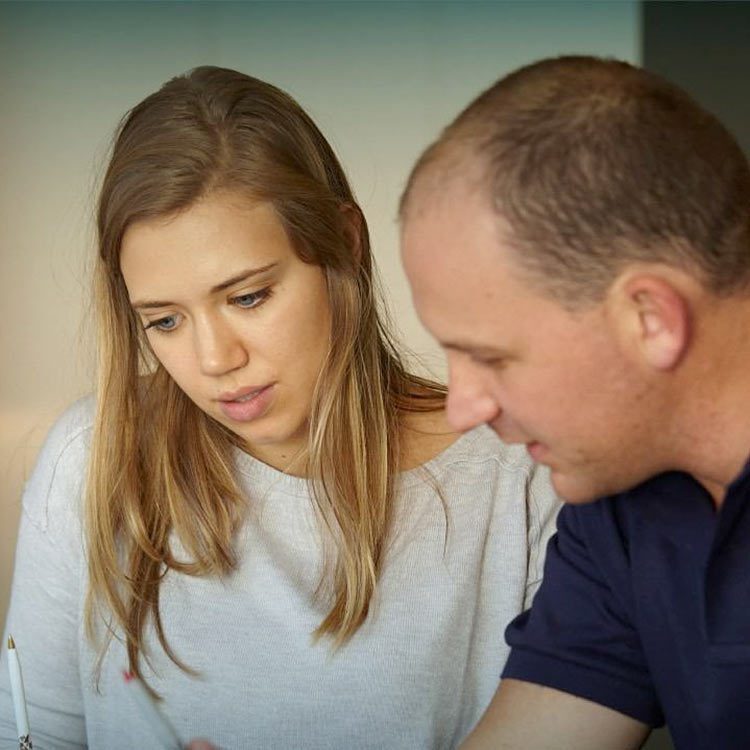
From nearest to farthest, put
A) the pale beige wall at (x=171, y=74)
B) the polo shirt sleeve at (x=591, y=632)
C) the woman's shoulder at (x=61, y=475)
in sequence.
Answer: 1. the polo shirt sleeve at (x=591, y=632)
2. the woman's shoulder at (x=61, y=475)
3. the pale beige wall at (x=171, y=74)

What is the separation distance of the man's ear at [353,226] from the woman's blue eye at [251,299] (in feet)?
0.54

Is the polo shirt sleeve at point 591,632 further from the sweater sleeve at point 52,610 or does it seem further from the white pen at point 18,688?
the sweater sleeve at point 52,610

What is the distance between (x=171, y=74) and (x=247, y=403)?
155 cm

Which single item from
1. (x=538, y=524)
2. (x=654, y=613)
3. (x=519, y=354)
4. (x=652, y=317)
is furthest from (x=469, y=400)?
(x=538, y=524)

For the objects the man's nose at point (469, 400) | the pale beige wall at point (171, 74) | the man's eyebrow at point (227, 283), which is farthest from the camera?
the pale beige wall at point (171, 74)

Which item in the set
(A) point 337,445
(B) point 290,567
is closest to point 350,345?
(A) point 337,445

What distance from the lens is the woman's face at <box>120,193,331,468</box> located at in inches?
63.1

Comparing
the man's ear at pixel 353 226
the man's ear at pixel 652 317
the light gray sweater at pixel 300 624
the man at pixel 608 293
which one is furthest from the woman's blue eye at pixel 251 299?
the man's ear at pixel 652 317

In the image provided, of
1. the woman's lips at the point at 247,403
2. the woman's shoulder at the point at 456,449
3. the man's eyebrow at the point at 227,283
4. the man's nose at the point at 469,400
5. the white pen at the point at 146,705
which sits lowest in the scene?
the white pen at the point at 146,705

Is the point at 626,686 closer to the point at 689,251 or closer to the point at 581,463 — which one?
the point at 581,463

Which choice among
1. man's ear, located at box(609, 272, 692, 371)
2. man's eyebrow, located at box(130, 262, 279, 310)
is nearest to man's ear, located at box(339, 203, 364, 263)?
man's eyebrow, located at box(130, 262, 279, 310)

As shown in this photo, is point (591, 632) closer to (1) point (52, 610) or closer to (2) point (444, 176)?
(2) point (444, 176)

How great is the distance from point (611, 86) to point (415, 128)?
1.86 meters

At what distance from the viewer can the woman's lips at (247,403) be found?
1.66 metres
